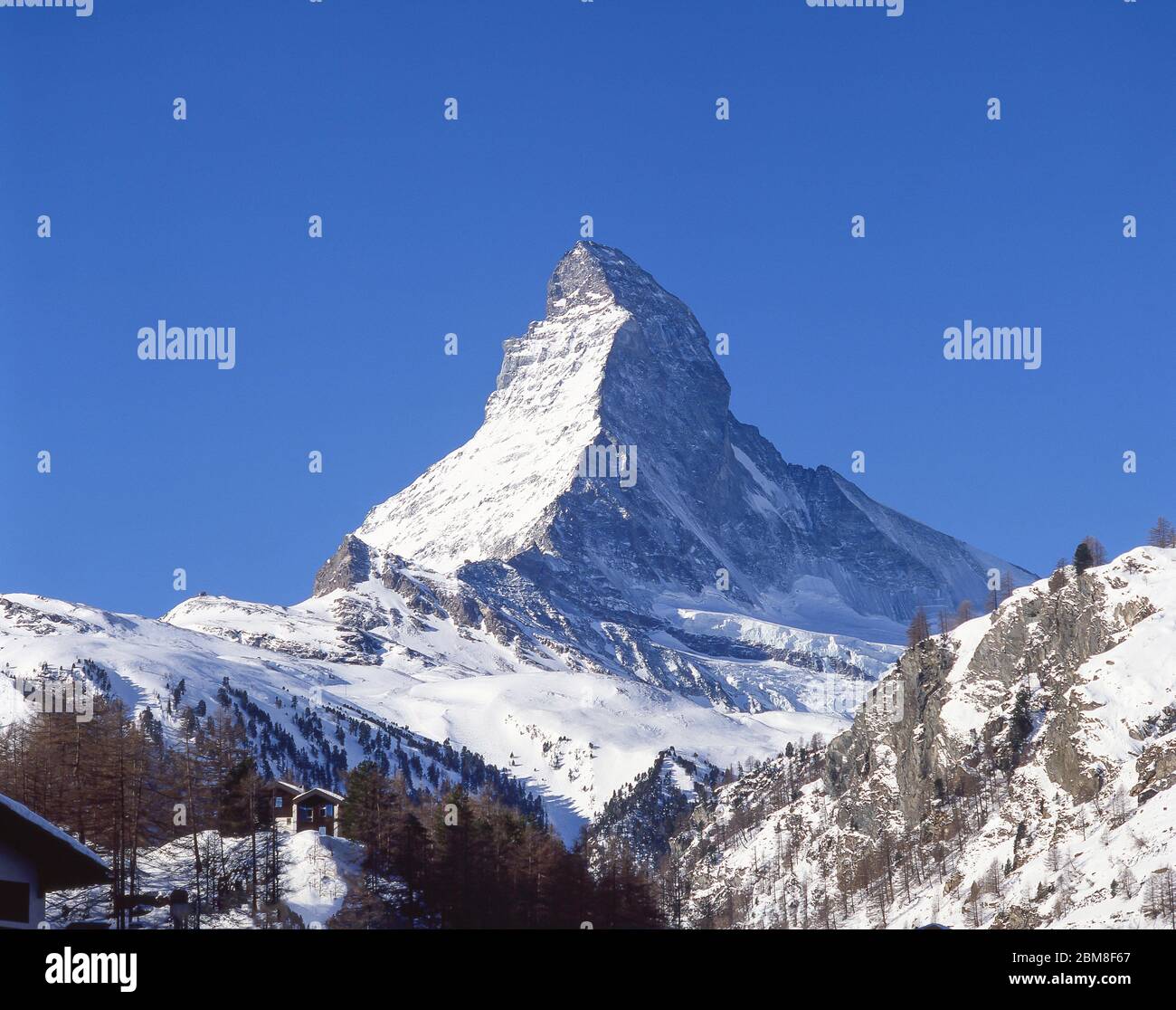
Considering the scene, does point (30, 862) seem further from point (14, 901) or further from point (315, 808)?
point (315, 808)

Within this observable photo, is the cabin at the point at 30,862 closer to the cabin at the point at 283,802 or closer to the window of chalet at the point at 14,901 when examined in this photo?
the window of chalet at the point at 14,901

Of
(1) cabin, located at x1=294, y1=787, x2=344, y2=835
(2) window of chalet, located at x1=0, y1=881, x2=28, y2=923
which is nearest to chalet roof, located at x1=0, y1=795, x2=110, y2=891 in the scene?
(2) window of chalet, located at x1=0, y1=881, x2=28, y2=923

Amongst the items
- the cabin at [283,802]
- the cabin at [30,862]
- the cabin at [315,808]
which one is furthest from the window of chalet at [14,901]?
the cabin at [315,808]

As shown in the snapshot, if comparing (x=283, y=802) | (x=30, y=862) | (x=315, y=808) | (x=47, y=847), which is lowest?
(x=30, y=862)

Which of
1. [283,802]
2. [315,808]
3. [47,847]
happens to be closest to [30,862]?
[47,847]

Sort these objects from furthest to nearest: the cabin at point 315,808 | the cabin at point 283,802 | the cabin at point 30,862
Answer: the cabin at point 315,808 → the cabin at point 283,802 → the cabin at point 30,862
